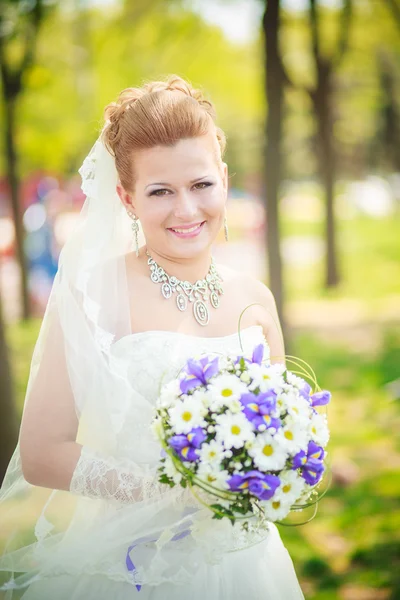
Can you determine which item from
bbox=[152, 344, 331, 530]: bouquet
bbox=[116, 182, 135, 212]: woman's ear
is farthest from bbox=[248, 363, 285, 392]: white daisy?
bbox=[116, 182, 135, 212]: woman's ear

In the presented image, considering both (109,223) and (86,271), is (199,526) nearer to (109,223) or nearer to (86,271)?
(86,271)

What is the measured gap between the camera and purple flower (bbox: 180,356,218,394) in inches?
82.2

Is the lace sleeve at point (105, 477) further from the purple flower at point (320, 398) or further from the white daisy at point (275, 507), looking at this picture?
the purple flower at point (320, 398)

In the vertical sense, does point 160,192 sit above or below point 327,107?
below

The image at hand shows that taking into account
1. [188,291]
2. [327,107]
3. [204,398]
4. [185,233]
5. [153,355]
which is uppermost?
[327,107]

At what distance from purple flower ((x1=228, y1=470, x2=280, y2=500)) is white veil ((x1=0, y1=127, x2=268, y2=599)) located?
369 mm

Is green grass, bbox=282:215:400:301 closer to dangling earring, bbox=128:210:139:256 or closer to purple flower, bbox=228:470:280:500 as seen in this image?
dangling earring, bbox=128:210:139:256

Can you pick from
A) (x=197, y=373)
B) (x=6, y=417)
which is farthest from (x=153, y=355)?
(x=6, y=417)

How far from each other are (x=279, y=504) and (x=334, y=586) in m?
2.79

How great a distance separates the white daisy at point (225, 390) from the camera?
203 centimetres

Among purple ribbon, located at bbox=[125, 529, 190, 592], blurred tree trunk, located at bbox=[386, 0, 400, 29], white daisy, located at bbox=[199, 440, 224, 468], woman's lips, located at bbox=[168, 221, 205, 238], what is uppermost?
blurred tree trunk, located at bbox=[386, 0, 400, 29]

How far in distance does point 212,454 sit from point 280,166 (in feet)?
19.3

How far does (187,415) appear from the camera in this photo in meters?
2.02

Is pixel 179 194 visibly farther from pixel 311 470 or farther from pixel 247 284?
pixel 311 470
